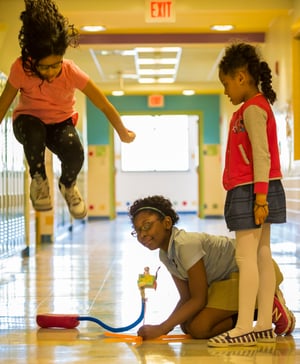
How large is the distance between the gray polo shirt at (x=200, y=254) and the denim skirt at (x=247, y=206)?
0.19 metres

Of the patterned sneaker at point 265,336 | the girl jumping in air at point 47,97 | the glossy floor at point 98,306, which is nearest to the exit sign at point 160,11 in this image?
the glossy floor at point 98,306

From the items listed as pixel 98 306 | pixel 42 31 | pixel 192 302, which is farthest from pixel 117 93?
pixel 42 31

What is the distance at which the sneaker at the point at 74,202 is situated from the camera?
2713 millimetres

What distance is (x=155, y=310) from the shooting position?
3357 mm

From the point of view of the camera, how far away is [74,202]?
107 inches

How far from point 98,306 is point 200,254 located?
1.06m

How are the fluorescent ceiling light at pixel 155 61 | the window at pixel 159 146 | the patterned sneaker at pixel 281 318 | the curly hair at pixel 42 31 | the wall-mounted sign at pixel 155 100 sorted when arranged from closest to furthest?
the curly hair at pixel 42 31, the patterned sneaker at pixel 281 318, the fluorescent ceiling light at pixel 155 61, the wall-mounted sign at pixel 155 100, the window at pixel 159 146

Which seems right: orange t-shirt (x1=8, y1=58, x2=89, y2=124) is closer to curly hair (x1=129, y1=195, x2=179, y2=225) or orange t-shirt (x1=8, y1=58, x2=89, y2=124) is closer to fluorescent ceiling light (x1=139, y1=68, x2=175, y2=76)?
curly hair (x1=129, y1=195, x2=179, y2=225)

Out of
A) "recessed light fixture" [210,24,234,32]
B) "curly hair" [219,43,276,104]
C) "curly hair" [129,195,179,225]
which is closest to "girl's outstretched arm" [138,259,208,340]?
"curly hair" [129,195,179,225]

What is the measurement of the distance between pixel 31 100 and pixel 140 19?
3685 millimetres

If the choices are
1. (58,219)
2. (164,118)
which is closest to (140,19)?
(58,219)

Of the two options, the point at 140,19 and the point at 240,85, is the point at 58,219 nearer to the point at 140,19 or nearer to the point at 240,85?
the point at 140,19

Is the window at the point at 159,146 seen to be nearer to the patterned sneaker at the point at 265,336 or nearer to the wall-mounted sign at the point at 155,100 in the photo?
the wall-mounted sign at the point at 155,100

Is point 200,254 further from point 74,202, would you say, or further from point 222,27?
point 222,27
